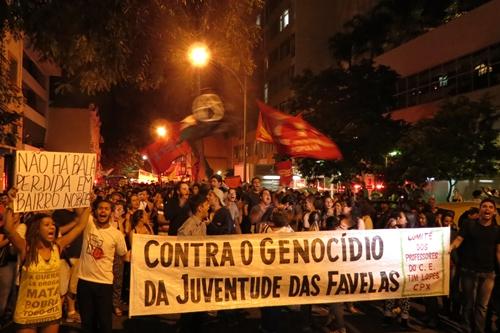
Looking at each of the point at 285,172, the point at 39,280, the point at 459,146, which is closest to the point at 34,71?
the point at 285,172

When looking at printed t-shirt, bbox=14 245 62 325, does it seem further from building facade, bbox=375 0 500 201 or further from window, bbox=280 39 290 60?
window, bbox=280 39 290 60

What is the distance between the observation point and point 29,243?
4.87 meters

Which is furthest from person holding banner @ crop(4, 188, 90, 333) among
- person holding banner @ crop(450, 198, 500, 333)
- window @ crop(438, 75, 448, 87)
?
window @ crop(438, 75, 448, 87)

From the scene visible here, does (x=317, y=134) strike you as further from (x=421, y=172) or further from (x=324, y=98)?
(x=324, y=98)

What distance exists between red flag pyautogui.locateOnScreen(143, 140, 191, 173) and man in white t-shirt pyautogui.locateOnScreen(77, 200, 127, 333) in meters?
7.75

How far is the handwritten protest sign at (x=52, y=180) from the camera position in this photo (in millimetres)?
5625

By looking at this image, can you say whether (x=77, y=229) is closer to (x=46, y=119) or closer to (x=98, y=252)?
(x=98, y=252)

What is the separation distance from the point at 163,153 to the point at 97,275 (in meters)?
8.40

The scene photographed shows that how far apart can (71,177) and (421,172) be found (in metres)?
16.4

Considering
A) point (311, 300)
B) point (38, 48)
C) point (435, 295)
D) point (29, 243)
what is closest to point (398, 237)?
point (435, 295)

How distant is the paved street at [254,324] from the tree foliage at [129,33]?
131 inches

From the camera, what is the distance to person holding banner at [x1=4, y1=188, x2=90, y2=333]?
4.70 meters

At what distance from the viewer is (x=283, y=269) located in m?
6.57

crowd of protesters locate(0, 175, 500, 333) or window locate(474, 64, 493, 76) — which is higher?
window locate(474, 64, 493, 76)
